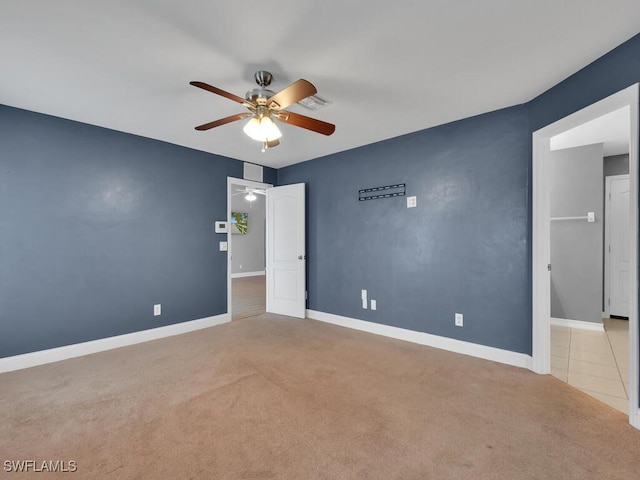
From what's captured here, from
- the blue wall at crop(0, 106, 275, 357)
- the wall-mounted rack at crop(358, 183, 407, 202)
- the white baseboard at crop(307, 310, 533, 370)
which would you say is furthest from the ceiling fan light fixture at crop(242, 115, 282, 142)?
the white baseboard at crop(307, 310, 533, 370)

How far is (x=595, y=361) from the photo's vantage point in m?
3.01

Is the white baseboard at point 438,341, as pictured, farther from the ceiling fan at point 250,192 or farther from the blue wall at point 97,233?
the ceiling fan at point 250,192

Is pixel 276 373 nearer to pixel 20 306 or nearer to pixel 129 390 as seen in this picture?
pixel 129 390

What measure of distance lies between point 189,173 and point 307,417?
137 inches

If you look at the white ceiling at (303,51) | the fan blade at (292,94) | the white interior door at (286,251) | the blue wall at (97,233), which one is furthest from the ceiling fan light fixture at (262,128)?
the white interior door at (286,251)

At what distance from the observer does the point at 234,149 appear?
418cm

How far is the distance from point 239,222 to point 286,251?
543 centimetres

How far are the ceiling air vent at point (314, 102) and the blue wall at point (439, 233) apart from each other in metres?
1.43

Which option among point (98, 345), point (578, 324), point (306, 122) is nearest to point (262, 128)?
point (306, 122)

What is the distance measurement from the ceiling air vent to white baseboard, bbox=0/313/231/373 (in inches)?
127

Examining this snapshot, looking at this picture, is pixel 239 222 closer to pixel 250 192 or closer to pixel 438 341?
pixel 250 192

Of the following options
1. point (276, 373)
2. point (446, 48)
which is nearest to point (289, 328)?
point (276, 373)

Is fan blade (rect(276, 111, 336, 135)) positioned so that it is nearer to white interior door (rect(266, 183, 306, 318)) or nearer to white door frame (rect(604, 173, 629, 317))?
white interior door (rect(266, 183, 306, 318))

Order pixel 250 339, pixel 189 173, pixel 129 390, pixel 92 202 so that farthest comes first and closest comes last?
1. pixel 189 173
2. pixel 250 339
3. pixel 92 202
4. pixel 129 390
